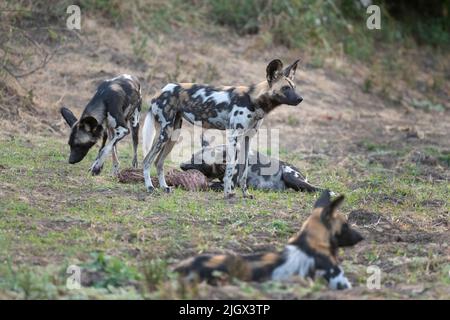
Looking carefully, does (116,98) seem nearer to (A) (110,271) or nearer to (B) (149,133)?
(B) (149,133)

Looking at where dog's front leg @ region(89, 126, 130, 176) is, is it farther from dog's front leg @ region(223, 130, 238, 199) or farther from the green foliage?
the green foliage

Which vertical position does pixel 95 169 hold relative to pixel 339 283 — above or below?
above

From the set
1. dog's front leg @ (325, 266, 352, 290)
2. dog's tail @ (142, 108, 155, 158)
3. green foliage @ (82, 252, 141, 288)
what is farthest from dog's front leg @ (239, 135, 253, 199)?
dog's front leg @ (325, 266, 352, 290)

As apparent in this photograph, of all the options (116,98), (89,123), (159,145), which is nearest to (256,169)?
(159,145)

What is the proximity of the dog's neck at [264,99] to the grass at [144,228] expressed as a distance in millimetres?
836

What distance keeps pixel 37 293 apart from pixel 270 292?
1.21 meters

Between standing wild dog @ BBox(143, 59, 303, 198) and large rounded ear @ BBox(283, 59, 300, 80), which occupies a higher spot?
large rounded ear @ BBox(283, 59, 300, 80)

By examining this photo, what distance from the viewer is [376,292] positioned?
16.7 feet

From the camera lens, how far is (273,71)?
846 cm

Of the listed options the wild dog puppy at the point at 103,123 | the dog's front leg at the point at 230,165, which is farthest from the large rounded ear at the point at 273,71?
the wild dog puppy at the point at 103,123

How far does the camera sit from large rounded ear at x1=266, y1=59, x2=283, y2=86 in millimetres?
8406

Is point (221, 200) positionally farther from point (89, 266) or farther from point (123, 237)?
point (89, 266)

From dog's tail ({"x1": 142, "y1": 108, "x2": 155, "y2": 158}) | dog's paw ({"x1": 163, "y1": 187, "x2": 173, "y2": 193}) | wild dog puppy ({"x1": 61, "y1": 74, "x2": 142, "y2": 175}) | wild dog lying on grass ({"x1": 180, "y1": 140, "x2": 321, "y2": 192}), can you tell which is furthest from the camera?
wild dog lying on grass ({"x1": 180, "y1": 140, "x2": 321, "y2": 192})

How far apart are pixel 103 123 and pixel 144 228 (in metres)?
2.57
